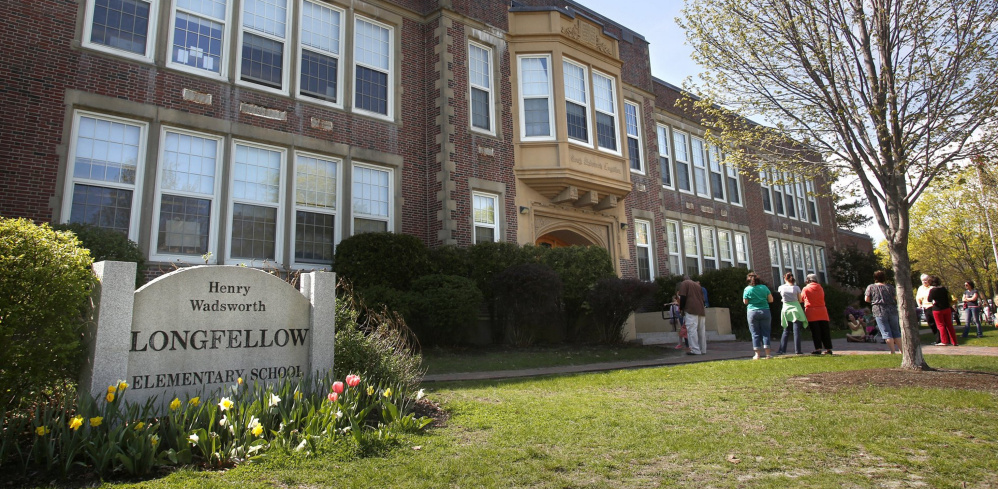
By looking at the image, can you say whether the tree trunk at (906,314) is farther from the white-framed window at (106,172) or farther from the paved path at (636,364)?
the white-framed window at (106,172)

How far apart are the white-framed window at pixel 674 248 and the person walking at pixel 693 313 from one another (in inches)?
351

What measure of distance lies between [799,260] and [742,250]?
512 centimetres

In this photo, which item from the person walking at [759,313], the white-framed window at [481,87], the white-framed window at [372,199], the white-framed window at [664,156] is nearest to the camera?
the person walking at [759,313]

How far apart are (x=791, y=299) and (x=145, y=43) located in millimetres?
13013

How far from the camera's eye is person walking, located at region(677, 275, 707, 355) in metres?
12.4

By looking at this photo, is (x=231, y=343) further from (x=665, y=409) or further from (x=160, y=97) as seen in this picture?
(x=160, y=97)

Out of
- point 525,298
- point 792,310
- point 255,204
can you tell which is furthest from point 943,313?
point 255,204

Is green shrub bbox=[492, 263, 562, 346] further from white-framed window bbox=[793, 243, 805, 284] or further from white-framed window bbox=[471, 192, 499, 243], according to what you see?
white-framed window bbox=[793, 243, 805, 284]

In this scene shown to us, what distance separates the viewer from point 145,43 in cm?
1122

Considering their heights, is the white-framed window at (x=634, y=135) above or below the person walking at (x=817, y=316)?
above

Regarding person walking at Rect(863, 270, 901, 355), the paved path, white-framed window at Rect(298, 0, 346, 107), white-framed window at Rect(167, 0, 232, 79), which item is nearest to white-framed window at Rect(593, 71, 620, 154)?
the paved path

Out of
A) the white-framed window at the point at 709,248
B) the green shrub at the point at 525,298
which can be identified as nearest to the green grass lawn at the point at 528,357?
the green shrub at the point at 525,298

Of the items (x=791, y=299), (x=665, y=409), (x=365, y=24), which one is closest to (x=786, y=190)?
(x=791, y=299)

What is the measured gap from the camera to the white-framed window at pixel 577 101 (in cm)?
1697
